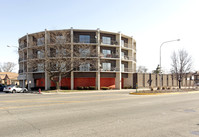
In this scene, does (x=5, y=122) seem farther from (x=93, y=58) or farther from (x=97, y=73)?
(x=97, y=73)

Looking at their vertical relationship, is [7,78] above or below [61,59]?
below

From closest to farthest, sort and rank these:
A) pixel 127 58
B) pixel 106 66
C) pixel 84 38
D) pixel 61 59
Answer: pixel 61 59 < pixel 84 38 < pixel 106 66 < pixel 127 58

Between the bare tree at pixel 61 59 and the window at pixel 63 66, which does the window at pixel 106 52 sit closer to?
the bare tree at pixel 61 59

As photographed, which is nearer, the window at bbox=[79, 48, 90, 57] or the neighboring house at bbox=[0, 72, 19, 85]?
the window at bbox=[79, 48, 90, 57]

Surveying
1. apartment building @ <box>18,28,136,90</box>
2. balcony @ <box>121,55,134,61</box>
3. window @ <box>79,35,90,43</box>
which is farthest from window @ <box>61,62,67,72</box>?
balcony @ <box>121,55,134,61</box>

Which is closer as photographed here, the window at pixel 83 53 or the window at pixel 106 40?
the window at pixel 83 53

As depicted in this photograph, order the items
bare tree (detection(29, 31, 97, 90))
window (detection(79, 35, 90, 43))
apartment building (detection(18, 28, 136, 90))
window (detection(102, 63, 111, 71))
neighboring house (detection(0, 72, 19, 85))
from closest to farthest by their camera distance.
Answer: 1. bare tree (detection(29, 31, 97, 90))
2. apartment building (detection(18, 28, 136, 90))
3. window (detection(79, 35, 90, 43))
4. window (detection(102, 63, 111, 71))
5. neighboring house (detection(0, 72, 19, 85))

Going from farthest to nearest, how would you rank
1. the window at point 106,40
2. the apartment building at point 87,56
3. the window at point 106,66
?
1. the window at point 106,40
2. the window at point 106,66
3. the apartment building at point 87,56

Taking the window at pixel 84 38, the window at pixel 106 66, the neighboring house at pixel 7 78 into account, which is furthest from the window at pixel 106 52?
the neighboring house at pixel 7 78

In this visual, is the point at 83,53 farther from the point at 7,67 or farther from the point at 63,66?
the point at 7,67

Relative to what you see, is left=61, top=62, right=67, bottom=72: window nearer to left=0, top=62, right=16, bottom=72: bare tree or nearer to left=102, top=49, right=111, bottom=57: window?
left=102, top=49, right=111, bottom=57: window

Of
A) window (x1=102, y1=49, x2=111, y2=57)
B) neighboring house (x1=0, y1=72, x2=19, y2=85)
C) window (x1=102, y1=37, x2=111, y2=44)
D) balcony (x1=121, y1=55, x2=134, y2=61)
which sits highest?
window (x1=102, y1=37, x2=111, y2=44)

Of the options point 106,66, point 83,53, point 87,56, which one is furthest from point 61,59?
point 106,66

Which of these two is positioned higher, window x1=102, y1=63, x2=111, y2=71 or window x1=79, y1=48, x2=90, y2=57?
window x1=79, y1=48, x2=90, y2=57
